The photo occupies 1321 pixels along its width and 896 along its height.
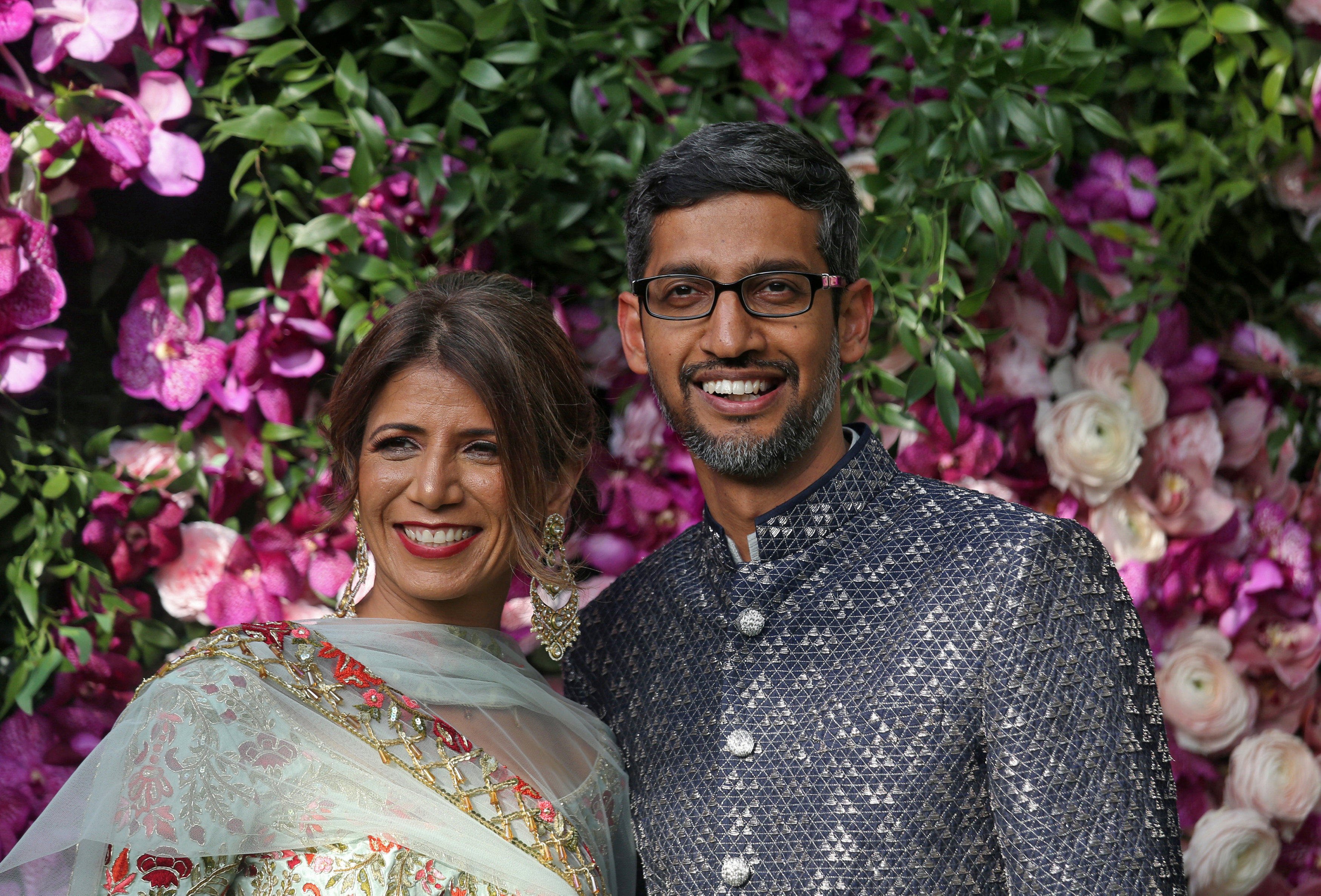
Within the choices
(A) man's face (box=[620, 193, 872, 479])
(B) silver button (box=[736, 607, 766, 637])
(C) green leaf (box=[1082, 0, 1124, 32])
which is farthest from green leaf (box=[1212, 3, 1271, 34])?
(B) silver button (box=[736, 607, 766, 637])

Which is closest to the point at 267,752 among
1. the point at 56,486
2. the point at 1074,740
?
the point at 56,486

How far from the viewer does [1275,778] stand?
212cm

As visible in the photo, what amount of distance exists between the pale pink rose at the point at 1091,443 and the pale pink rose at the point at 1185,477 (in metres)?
0.08

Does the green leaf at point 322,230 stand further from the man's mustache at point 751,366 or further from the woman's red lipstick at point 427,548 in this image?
the man's mustache at point 751,366

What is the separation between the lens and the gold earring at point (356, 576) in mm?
1658

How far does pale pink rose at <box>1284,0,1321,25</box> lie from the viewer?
6.62ft

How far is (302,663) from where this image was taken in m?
1.45

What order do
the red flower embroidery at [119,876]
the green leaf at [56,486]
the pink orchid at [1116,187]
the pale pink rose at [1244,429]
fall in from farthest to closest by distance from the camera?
the pale pink rose at [1244,429]
the pink orchid at [1116,187]
the green leaf at [56,486]
the red flower embroidery at [119,876]

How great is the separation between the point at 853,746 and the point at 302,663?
2.18 feet

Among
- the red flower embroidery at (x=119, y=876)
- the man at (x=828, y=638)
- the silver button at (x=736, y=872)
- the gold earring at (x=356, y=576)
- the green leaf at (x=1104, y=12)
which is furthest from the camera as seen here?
the green leaf at (x=1104, y=12)

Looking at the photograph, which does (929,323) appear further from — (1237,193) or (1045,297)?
(1237,193)

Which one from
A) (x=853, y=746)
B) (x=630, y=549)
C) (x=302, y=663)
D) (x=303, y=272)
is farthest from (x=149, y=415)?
(x=853, y=746)

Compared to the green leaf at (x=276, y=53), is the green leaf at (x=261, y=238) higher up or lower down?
lower down

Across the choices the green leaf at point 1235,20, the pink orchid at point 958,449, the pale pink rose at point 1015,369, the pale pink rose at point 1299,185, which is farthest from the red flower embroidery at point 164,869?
the pale pink rose at point 1299,185
